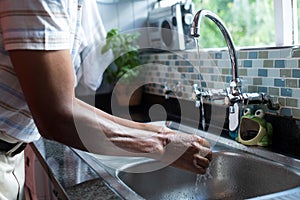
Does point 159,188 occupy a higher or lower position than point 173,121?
lower

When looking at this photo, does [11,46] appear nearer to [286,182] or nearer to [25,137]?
[25,137]

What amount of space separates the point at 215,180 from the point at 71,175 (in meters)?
0.45

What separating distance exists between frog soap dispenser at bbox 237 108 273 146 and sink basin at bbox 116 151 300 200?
2.3 inches

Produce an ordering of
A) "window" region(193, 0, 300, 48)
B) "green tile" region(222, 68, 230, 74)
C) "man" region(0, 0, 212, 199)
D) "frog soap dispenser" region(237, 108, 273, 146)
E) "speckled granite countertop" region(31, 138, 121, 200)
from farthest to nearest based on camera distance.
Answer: "window" region(193, 0, 300, 48) < "green tile" region(222, 68, 230, 74) < "frog soap dispenser" region(237, 108, 273, 146) < "speckled granite countertop" region(31, 138, 121, 200) < "man" region(0, 0, 212, 199)

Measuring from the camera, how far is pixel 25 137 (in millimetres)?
842

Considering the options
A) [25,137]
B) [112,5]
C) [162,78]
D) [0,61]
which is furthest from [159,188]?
[112,5]

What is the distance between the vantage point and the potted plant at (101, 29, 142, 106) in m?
1.85

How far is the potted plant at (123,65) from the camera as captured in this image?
185 cm

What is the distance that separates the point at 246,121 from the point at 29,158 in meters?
0.86

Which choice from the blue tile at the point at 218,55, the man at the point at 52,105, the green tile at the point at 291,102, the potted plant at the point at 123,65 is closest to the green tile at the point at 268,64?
the green tile at the point at 291,102

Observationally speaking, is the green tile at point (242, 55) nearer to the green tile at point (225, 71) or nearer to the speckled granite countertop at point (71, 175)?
the green tile at point (225, 71)

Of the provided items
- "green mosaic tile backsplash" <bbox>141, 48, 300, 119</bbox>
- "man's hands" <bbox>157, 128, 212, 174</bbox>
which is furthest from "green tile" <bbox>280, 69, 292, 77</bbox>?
"man's hands" <bbox>157, 128, 212, 174</bbox>

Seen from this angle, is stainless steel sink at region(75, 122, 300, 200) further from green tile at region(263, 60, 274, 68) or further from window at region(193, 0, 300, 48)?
window at region(193, 0, 300, 48)

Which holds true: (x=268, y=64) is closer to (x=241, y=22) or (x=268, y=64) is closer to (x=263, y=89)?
(x=263, y=89)
